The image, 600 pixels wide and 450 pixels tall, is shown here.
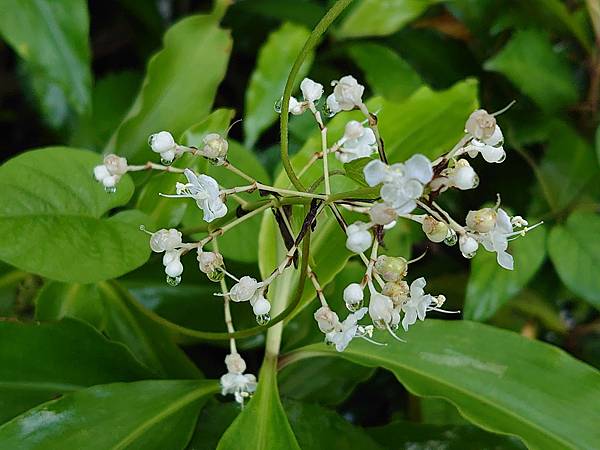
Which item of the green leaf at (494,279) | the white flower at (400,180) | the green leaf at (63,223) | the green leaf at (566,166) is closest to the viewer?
the white flower at (400,180)

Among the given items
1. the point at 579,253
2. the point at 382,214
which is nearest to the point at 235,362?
the point at 382,214

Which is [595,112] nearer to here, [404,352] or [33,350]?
[404,352]

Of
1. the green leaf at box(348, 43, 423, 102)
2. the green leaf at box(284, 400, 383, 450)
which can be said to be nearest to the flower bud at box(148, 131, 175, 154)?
the green leaf at box(284, 400, 383, 450)

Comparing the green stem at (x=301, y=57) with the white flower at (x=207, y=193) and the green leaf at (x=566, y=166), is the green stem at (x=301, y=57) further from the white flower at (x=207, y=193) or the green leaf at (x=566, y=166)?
the green leaf at (x=566, y=166)

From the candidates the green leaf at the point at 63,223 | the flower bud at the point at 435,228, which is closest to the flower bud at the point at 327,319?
the flower bud at the point at 435,228

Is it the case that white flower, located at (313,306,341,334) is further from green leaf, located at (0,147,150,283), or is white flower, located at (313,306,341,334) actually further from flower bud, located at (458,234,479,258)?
green leaf, located at (0,147,150,283)

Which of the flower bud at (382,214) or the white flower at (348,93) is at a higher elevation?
the white flower at (348,93)

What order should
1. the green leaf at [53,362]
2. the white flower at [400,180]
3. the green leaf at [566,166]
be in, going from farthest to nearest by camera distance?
the green leaf at [566,166] < the green leaf at [53,362] < the white flower at [400,180]
